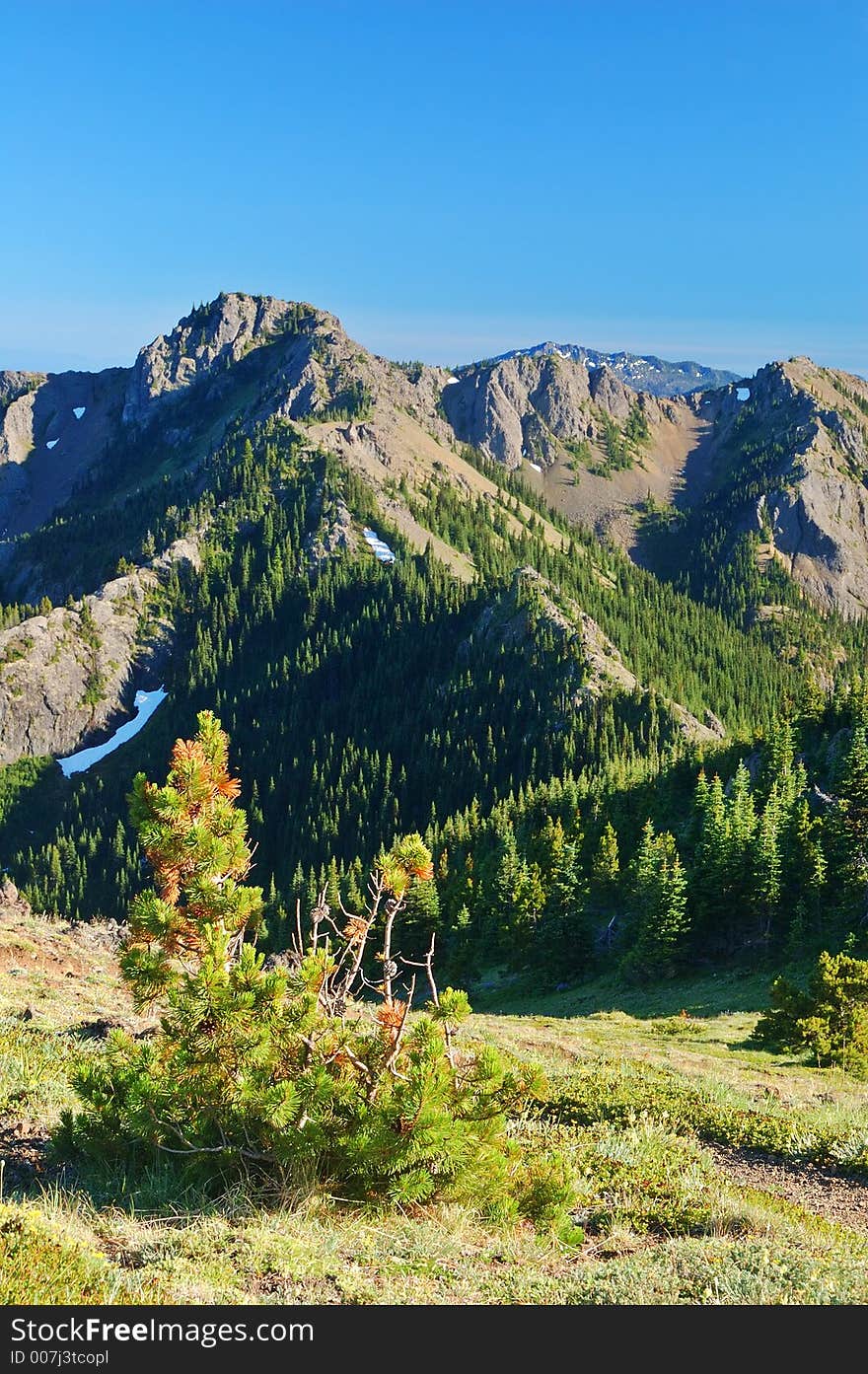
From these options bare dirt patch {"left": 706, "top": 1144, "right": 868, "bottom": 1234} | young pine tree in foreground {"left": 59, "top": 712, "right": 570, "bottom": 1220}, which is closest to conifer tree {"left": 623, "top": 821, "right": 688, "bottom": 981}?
bare dirt patch {"left": 706, "top": 1144, "right": 868, "bottom": 1234}

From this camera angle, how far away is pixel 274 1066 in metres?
11.8

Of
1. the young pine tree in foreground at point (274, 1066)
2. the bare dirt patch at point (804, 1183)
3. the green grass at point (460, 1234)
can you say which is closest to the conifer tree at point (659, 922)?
the green grass at point (460, 1234)

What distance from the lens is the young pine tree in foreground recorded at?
11.4m

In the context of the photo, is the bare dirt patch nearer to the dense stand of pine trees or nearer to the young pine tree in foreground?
the young pine tree in foreground

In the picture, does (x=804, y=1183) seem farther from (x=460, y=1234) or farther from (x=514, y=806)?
(x=514, y=806)

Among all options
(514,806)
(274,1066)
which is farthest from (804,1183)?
(514,806)

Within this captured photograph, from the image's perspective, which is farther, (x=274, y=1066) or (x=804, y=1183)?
(x=804, y=1183)

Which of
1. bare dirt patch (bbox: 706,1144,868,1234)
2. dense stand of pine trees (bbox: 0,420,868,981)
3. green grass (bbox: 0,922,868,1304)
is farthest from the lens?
dense stand of pine trees (bbox: 0,420,868,981)

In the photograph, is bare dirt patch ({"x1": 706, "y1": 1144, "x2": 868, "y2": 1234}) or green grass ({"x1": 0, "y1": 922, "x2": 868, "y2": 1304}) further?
bare dirt patch ({"x1": 706, "y1": 1144, "x2": 868, "y2": 1234})

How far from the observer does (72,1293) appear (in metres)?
8.10

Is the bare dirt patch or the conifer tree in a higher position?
the bare dirt patch

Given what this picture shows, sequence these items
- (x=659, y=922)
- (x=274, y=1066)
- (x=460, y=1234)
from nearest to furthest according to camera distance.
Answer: (x=460, y=1234)
(x=274, y=1066)
(x=659, y=922)

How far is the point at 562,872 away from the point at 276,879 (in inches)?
3021

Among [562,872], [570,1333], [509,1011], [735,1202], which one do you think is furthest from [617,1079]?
[562,872]
